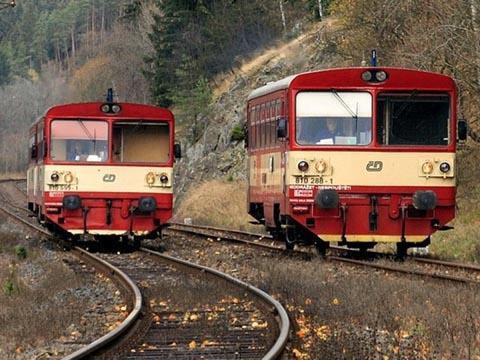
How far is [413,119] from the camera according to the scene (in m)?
17.4

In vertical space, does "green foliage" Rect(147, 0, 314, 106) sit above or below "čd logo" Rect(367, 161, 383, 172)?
above

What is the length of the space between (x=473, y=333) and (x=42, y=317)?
14.8ft

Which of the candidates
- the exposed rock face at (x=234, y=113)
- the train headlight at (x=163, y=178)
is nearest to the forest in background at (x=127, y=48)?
the exposed rock face at (x=234, y=113)

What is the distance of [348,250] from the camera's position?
65.9ft

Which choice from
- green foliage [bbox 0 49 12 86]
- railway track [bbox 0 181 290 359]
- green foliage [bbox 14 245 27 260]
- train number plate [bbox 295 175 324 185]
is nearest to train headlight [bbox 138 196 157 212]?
green foliage [bbox 14 245 27 260]

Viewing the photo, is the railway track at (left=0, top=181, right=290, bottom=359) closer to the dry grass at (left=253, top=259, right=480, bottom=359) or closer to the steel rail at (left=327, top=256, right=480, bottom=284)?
the dry grass at (left=253, top=259, right=480, bottom=359)

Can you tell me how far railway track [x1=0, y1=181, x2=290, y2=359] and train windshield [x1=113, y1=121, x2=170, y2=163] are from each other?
216 inches

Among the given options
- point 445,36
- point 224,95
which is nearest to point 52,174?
point 445,36

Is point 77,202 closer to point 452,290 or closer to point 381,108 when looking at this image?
point 381,108

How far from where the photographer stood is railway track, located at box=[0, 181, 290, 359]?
955 cm

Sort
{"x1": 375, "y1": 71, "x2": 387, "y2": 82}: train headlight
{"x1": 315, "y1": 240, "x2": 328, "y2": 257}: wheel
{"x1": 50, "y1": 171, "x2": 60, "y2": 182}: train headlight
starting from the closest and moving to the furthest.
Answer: {"x1": 375, "y1": 71, "x2": 387, "y2": 82}: train headlight → {"x1": 315, "y1": 240, "x2": 328, "y2": 257}: wheel → {"x1": 50, "y1": 171, "x2": 60, "y2": 182}: train headlight

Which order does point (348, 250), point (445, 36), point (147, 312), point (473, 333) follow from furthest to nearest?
1. point (445, 36)
2. point (348, 250)
3. point (147, 312)
4. point (473, 333)

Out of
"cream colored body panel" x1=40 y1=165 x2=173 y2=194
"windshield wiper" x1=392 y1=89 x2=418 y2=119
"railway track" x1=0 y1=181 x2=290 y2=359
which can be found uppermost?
"windshield wiper" x1=392 y1=89 x2=418 y2=119

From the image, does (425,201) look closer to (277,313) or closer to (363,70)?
(363,70)
